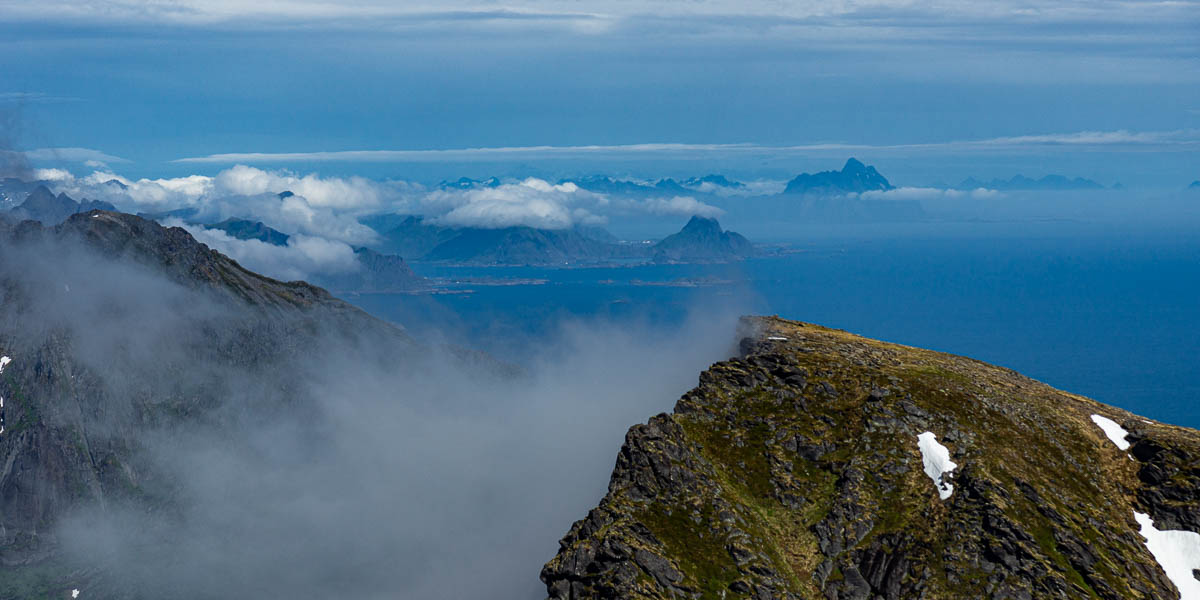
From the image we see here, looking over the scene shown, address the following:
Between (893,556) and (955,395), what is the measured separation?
3081 cm

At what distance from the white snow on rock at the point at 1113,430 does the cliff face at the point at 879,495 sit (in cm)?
37

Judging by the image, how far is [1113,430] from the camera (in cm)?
12706

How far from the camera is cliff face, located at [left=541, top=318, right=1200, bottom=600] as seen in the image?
101 m

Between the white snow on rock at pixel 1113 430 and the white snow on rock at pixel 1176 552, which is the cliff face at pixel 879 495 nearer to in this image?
the white snow on rock at pixel 1176 552

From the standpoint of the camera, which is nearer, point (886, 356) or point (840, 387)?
point (840, 387)

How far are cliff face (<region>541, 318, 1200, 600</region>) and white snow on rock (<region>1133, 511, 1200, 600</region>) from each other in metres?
0.26

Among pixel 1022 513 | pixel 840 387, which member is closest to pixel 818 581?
pixel 1022 513

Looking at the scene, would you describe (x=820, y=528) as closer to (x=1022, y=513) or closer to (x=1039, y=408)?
(x=1022, y=513)

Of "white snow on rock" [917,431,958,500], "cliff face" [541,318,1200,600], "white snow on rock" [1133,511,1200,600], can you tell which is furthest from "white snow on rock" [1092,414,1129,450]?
"white snow on rock" [917,431,958,500]

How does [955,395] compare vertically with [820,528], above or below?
above

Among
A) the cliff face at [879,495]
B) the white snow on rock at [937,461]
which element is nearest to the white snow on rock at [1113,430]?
the cliff face at [879,495]

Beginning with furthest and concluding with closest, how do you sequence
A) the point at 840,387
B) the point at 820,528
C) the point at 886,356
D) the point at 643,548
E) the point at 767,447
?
1. the point at 886,356
2. the point at 840,387
3. the point at 767,447
4. the point at 820,528
5. the point at 643,548

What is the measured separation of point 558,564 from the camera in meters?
103

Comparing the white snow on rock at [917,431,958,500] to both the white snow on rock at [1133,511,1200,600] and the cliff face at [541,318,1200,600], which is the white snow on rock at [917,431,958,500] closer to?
the cliff face at [541,318,1200,600]
